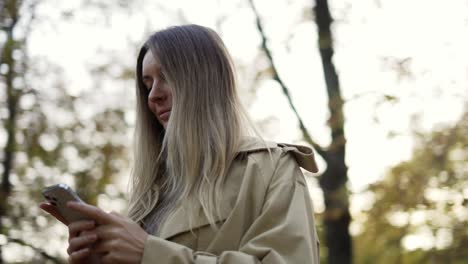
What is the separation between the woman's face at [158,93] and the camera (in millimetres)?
2812

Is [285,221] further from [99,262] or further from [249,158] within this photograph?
[99,262]

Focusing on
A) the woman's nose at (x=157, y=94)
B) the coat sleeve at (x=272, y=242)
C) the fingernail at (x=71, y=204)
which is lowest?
the coat sleeve at (x=272, y=242)

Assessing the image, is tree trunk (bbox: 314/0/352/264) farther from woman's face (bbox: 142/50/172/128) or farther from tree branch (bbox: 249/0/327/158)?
woman's face (bbox: 142/50/172/128)

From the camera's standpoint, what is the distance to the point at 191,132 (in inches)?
105

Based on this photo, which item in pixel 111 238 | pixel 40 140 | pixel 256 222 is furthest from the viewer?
pixel 40 140

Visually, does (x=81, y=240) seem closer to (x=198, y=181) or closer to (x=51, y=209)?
(x=51, y=209)

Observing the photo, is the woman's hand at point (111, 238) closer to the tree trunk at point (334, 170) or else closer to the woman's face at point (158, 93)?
the woman's face at point (158, 93)

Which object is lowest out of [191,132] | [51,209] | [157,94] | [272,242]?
[272,242]

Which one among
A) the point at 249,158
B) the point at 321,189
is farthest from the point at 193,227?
the point at 321,189

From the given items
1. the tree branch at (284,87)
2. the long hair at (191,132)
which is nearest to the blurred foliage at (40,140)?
the tree branch at (284,87)

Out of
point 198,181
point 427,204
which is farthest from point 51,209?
point 427,204

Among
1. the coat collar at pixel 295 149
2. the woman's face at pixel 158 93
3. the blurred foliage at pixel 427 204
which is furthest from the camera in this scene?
the blurred foliage at pixel 427 204

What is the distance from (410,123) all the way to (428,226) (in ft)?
2.88

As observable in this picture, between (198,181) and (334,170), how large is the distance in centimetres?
522
